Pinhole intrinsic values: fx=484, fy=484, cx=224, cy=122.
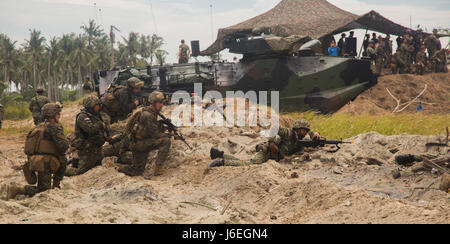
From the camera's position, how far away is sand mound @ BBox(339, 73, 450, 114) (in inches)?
562

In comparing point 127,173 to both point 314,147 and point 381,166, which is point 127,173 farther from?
point 381,166

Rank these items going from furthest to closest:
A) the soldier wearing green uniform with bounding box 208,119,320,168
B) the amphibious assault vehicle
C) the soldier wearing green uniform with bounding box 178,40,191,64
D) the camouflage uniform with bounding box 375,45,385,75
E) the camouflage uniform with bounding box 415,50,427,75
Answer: the soldier wearing green uniform with bounding box 178,40,191,64 < the camouflage uniform with bounding box 415,50,427,75 < the camouflage uniform with bounding box 375,45,385,75 < the amphibious assault vehicle < the soldier wearing green uniform with bounding box 208,119,320,168

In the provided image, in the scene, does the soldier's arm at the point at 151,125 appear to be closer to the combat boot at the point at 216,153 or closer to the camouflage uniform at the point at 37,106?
the combat boot at the point at 216,153

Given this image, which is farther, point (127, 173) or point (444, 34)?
point (444, 34)

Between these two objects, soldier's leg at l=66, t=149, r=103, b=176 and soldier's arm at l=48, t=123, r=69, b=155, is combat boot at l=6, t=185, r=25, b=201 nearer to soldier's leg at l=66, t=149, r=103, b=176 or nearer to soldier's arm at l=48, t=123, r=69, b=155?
soldier's arm at l=48, t=123, r=69, b=155

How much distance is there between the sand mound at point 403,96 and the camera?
14279mm

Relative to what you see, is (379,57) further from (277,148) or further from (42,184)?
(42,184)

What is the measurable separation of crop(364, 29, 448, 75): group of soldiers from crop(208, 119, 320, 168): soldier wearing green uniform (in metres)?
8.78

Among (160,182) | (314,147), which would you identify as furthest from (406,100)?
(160,182)

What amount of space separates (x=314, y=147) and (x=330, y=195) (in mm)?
2694

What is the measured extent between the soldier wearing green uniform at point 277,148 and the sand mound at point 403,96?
5.48 metres

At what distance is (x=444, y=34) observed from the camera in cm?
1941

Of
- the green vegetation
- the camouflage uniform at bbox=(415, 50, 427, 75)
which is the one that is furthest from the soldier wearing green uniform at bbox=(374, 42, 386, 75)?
the green vegetation

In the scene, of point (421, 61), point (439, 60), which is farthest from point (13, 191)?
point (439, 60)
